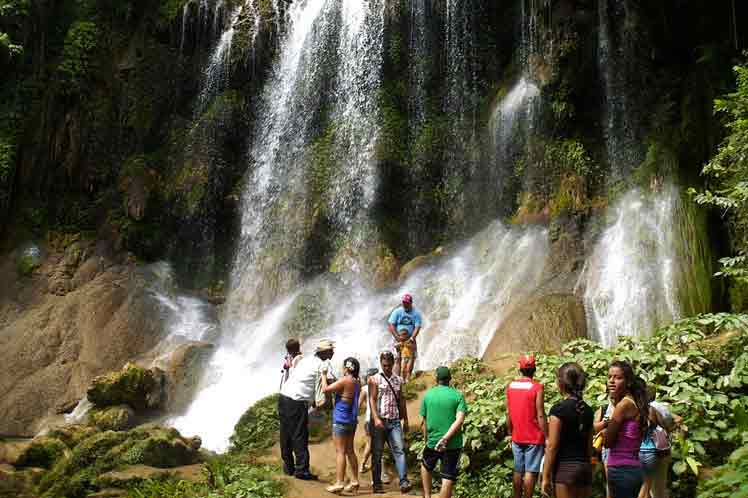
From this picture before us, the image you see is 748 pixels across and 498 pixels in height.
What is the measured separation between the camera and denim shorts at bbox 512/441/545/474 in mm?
5977

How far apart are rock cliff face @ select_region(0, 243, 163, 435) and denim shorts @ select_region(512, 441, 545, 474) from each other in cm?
1241

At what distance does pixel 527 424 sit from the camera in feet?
19.5

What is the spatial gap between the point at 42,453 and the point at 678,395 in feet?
30.9

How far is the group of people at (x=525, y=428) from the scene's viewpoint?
4891mm

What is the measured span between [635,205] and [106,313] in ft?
42.8

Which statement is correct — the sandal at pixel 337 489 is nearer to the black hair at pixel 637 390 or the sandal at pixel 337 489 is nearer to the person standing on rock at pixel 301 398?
the person standing on rock at pixel 301 398

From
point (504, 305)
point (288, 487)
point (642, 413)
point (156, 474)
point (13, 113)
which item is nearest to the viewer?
point (642, 413)

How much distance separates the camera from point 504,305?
14.2 meters

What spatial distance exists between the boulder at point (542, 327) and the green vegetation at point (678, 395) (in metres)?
2.60

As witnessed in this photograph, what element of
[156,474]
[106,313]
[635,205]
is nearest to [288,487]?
[156,474]

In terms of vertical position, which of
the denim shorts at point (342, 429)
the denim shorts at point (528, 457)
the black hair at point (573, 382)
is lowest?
the denim shorts at point (528, 457)

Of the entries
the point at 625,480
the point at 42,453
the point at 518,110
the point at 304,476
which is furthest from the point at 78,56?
the point at 625,480

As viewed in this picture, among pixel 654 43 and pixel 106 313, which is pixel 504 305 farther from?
pixel 106 313

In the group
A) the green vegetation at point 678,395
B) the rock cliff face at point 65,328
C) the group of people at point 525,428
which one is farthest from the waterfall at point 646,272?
the rock cliff face at point 65,328
